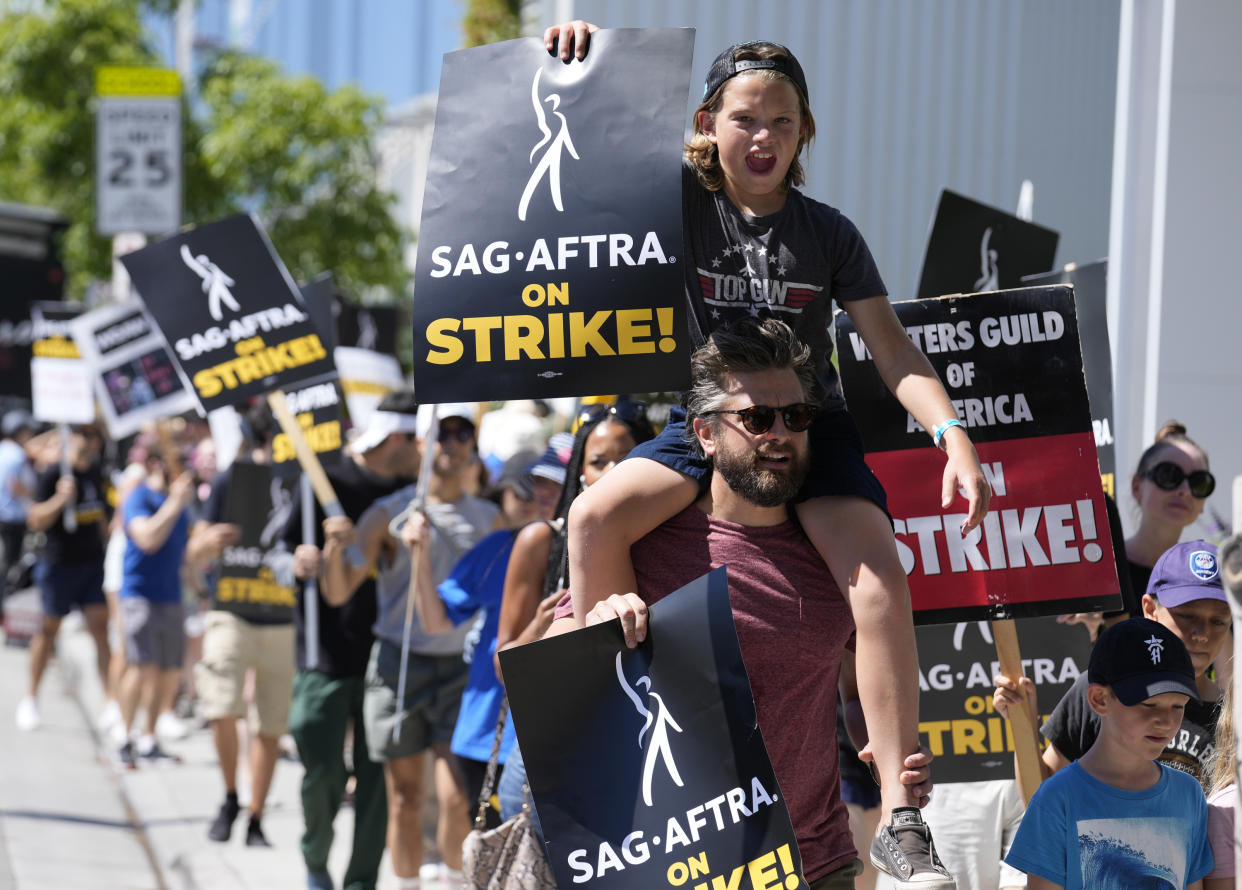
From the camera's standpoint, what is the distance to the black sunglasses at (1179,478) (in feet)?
17.5

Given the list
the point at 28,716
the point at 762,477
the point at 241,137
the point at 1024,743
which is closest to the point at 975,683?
the point at 1024,743

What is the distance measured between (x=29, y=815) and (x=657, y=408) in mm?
4845

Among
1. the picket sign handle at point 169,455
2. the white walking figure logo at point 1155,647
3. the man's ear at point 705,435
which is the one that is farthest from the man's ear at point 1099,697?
the picket sign handle at point 169,455

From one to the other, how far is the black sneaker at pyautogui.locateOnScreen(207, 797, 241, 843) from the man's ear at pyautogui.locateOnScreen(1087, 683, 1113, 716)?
6418 mm

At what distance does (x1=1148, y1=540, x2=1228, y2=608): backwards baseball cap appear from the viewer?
4.35m

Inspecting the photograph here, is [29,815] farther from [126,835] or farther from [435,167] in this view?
[435,167]

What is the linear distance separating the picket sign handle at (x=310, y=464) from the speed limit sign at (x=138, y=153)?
23.8 ft

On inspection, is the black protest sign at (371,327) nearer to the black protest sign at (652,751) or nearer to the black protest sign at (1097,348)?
the black protest sign at (1097,348)

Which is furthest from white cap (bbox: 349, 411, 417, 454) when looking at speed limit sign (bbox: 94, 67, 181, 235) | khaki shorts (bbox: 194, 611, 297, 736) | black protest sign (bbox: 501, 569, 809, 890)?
speed limit sign (bbox: 94, 67, 181, 235)

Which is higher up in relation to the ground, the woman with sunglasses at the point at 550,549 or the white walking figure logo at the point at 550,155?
the white walking figure logo at the point at 550,155

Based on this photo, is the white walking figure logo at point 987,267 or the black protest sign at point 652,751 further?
the white walking figure logo at point 987,267

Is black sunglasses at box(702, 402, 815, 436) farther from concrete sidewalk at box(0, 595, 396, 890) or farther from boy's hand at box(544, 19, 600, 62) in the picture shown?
concrete sidewalk at box(0, 595, 396, 890)

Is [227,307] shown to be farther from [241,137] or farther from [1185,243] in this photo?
[241,137]

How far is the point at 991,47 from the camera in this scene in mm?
12219
